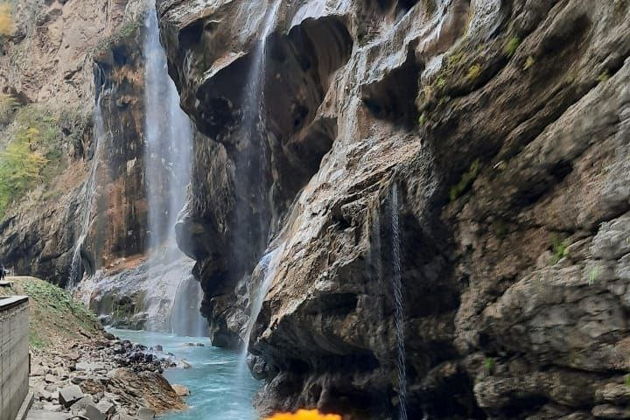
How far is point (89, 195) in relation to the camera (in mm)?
44938

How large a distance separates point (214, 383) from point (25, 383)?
7.93m

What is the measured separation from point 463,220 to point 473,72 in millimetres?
2114

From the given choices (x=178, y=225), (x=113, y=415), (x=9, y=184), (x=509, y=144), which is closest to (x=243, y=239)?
(x=178, y=225)

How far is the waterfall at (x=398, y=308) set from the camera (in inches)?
364

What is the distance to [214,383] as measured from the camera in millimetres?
16719

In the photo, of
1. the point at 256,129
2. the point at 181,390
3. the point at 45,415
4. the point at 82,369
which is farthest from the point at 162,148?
the point at 45,415

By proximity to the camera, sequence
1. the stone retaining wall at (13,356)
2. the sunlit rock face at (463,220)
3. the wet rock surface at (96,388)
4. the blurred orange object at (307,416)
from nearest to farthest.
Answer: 1. the sunlit rock face at (463,220)
2. the stone retaining wall at (13,356)
3. the wet rock surface at (96,388)
4. the blurred orange object at (307,416)

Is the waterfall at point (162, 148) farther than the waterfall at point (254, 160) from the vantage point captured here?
Yes

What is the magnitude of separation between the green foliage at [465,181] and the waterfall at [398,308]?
120cm

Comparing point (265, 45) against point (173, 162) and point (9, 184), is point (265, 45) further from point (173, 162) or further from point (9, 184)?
point (9, 184)

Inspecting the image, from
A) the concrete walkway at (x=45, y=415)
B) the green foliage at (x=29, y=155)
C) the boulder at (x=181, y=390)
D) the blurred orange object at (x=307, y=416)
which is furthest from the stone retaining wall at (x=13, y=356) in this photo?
the green foliage at (x=29, y=155)

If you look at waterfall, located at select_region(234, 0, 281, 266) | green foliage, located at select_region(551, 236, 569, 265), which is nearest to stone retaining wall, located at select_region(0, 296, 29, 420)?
green foliage, located at select_region(551, 236, 569, 265)

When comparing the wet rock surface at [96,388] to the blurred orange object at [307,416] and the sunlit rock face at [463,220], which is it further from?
the blurred orange object at [307,416]

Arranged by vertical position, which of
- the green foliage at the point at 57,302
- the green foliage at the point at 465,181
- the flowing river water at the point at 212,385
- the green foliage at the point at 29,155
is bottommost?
the flowing river water at the point at 212,385
